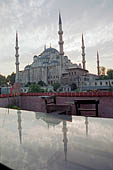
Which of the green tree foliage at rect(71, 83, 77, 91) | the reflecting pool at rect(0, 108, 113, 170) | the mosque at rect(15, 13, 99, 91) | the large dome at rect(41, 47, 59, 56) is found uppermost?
the large dome at rect(41, 47, 59, 56)

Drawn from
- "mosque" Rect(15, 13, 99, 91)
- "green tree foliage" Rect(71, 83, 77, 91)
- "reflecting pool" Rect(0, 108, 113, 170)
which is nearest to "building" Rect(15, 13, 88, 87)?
"mosque" Rect(15, 13, 99, 91)

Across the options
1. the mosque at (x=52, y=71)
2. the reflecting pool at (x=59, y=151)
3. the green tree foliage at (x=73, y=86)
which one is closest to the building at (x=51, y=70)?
the mosque at (x=52, y=71)

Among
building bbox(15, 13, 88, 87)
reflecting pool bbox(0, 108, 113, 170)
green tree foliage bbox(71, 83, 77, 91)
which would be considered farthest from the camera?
building bbox(15, 13, 88, 87)

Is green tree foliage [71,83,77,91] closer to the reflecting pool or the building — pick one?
the building

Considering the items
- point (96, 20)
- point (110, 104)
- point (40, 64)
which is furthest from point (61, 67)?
point (110, 104)

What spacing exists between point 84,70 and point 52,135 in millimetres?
31323

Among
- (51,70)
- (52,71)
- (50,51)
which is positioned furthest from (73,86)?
(50,51)

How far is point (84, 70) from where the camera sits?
31.7 m

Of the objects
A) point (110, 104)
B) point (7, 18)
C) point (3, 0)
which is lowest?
point (110, 104)

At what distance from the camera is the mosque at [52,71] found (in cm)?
2995

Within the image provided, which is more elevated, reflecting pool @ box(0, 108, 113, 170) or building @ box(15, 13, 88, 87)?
building @ box(15, 13, 88, 87)

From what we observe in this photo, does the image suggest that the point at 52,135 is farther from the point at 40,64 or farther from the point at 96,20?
the point at 40,64

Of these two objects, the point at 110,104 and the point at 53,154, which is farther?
the point at 110,104

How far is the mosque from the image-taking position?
1179 inches
